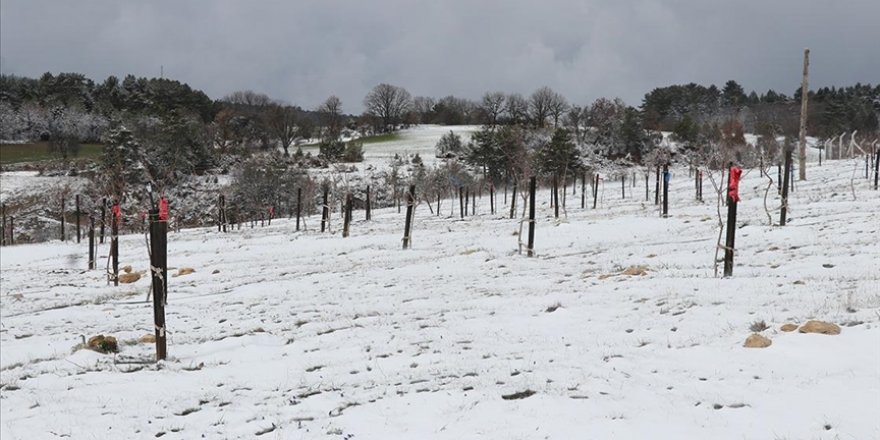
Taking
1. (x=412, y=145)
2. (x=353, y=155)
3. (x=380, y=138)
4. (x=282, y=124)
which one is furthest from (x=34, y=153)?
(x=380, y=138)

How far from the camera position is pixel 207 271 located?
64.2ft

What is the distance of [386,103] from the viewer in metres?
125

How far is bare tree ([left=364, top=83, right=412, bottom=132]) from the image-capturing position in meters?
125

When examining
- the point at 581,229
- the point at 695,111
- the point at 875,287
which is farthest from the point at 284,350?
the point at 695,111

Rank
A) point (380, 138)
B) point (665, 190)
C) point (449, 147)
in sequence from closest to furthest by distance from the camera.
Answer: point (665, 190)
point (449, 147)
point (380, 138)

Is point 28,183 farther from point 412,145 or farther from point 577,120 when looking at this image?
point 577,120

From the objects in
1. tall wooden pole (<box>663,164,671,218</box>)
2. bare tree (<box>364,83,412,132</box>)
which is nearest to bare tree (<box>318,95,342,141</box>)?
bare tree (<box>364,83,412,132</box>)

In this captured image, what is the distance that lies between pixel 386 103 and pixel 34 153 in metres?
66.1

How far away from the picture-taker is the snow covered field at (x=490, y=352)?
5.17 metres

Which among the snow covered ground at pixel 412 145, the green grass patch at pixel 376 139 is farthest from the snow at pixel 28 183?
the green grass patch at pixel 376 139

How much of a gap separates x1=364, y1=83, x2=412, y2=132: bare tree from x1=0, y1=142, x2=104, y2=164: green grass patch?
56.1 m

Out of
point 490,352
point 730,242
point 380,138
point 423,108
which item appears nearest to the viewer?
point 490,352

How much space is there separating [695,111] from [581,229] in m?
121

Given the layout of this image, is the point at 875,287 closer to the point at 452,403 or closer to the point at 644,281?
the point at 644,281
